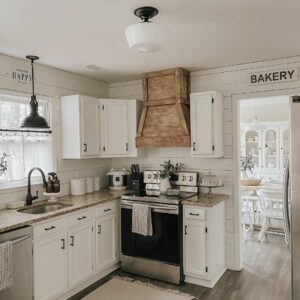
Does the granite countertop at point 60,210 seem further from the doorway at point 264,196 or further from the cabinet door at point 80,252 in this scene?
the doorway at point 264,196

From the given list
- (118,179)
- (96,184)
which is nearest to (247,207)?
(118,179)

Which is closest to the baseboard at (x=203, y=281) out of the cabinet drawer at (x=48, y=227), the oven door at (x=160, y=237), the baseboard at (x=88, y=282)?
the oven door at (x=160, y=237)

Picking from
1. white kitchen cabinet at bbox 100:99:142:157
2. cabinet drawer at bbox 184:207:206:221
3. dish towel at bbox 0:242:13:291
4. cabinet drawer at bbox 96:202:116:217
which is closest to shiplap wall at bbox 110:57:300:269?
cabinet drawer at bbox 184:207:206:221

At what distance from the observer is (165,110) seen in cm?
405

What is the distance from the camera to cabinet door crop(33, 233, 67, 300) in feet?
9.18

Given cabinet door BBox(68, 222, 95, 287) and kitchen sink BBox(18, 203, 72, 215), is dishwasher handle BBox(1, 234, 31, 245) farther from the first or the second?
kitchen sink BBox(18, 203, 72, 215)

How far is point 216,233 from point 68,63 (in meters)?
2.66

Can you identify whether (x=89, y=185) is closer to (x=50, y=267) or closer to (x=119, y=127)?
(x=119, y=127)

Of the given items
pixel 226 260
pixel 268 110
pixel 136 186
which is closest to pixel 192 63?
pixel 136 186

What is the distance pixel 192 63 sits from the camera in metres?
3.71

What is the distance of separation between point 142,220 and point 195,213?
0.63m

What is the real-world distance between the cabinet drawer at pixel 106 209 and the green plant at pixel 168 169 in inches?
29.8

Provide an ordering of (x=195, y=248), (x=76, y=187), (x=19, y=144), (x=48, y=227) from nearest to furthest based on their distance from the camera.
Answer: (x=48, y=227) → (x=195, y=248) → (x=19, y=144) → (x=76, y=187)

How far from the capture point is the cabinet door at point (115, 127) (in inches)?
166
